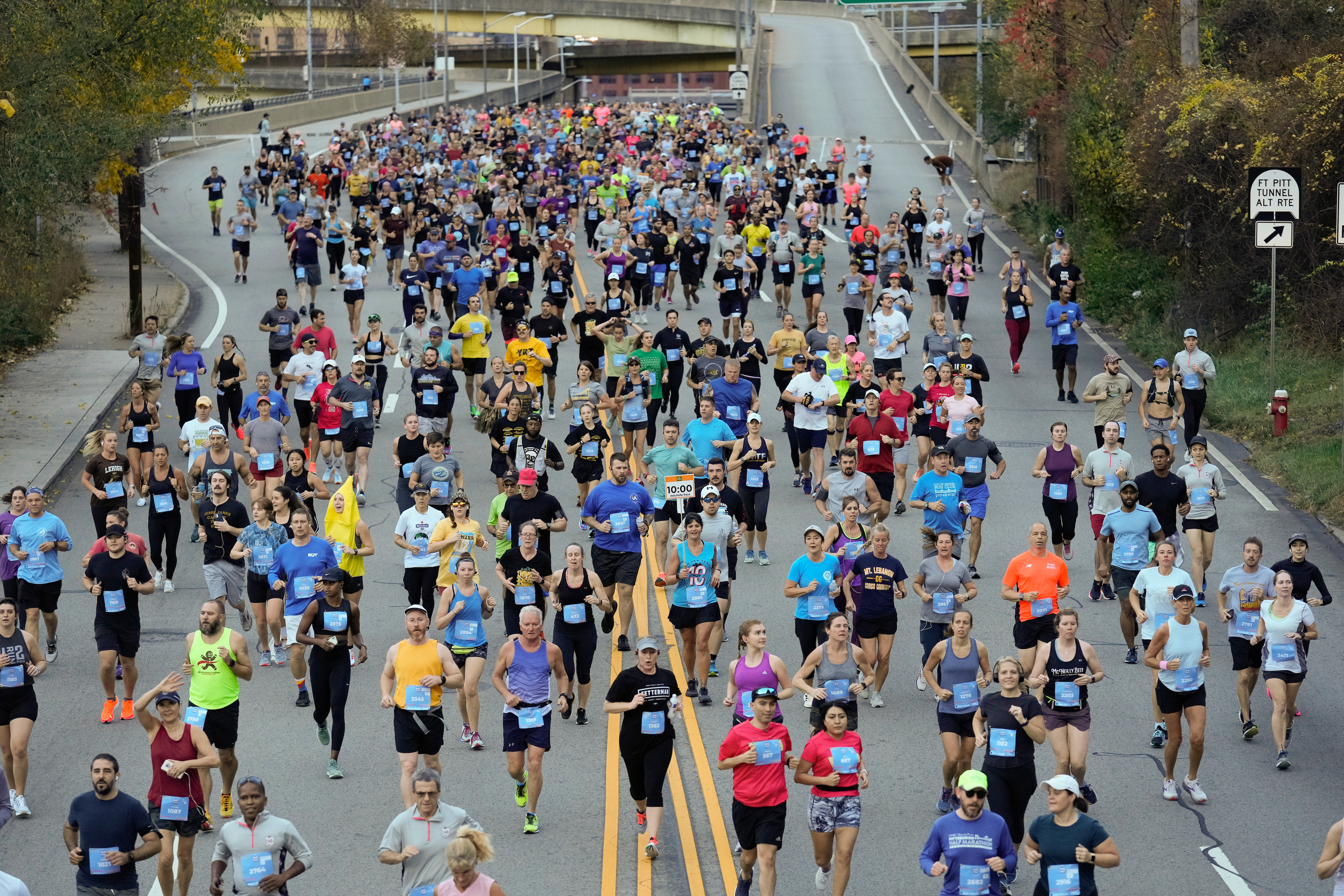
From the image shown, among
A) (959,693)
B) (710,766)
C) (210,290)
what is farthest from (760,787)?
(210,290)

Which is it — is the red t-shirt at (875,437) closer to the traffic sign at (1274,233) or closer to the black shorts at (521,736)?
the traffic sign at (1274,233)

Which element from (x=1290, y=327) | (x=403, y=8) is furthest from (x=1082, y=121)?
(x=403, y=8)

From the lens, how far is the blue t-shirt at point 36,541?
46.5 ft

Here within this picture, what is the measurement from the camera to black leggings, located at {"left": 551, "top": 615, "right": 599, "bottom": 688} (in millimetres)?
13078

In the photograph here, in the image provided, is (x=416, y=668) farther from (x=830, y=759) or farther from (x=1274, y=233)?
(x=1274, y=233)

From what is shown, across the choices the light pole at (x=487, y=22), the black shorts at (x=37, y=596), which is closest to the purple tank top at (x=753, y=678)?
the black shorts at (x=37, y=596)

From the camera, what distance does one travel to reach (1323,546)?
17797 mm

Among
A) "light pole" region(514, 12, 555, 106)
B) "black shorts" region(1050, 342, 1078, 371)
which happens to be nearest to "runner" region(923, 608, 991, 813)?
"black shorts" region(1050, 342, 1078, 371)

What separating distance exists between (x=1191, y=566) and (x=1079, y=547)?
1606 millimetres

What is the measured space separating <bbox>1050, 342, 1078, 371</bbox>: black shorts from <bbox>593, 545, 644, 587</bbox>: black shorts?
35.9ft

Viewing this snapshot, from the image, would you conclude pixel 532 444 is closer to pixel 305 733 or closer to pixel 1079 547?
pixel 305 733

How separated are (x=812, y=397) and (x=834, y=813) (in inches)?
371

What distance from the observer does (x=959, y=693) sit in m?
11.5

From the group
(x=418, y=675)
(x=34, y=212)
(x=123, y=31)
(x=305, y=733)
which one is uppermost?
(x=123, y=31)
